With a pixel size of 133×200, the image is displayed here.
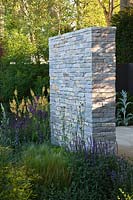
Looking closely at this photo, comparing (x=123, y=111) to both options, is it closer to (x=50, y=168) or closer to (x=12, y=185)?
(x=50, y=168)

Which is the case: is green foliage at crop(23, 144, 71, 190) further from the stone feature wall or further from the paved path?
the paved path

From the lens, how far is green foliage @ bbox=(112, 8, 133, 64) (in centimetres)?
1155

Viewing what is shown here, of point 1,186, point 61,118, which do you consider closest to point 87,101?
point 61,118

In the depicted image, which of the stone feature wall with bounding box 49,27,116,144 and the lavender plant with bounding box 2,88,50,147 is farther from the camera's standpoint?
the lavender plant with bounding box 2,88,50,147

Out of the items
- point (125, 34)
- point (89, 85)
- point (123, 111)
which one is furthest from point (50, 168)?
point (125, 34)

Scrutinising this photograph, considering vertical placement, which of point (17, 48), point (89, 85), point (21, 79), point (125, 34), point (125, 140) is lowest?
point (125, 140)

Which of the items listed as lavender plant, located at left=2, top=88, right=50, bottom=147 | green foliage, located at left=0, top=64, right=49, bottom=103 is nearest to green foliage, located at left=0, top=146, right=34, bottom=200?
lavender plant, located at left=2, top=88, right=50, bottom=147

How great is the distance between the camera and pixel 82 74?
212 inches

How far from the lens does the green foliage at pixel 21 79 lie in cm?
1127

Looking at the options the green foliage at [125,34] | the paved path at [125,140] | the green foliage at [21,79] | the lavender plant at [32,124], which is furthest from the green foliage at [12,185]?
the green foliage at [125,34]

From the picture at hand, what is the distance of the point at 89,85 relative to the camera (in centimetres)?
519

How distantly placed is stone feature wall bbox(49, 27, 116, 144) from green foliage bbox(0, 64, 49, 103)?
202 inches

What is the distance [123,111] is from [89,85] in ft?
15.6

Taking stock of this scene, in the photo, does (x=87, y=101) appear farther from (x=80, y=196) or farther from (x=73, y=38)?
(x=80, y=196)
